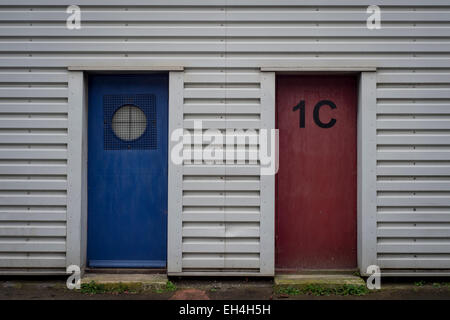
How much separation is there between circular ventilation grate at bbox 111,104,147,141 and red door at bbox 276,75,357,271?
220 centimetres

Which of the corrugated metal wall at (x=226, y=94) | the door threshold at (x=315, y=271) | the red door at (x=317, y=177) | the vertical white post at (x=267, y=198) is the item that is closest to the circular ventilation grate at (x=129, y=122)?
the corrugated metal wall at (x=226, y=94)

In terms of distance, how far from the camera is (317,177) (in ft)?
19.6

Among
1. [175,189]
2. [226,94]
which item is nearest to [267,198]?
[175,189]

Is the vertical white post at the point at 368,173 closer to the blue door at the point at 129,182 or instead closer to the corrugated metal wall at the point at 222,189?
the corrugated metal wall at the point at 222,189

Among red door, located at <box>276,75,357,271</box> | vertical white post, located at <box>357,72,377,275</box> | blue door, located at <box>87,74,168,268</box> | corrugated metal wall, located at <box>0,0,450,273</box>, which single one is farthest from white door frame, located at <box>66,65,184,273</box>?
vertical white post, located at <box>357,72,377,275</box>

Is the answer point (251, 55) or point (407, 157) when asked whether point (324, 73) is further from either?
point (407, 157)

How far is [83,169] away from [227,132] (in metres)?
2.33

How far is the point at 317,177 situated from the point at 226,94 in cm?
196

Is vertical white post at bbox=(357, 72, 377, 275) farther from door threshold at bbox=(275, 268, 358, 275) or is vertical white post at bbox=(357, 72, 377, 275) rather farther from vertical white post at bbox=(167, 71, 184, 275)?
vertical white post at bbox=(167, 71, 184, 275)

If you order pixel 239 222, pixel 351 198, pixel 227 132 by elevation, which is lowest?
pixel 239 222

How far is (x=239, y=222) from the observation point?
571 centimetres

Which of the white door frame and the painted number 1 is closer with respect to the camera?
the white door frame

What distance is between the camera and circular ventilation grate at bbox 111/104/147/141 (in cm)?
598
